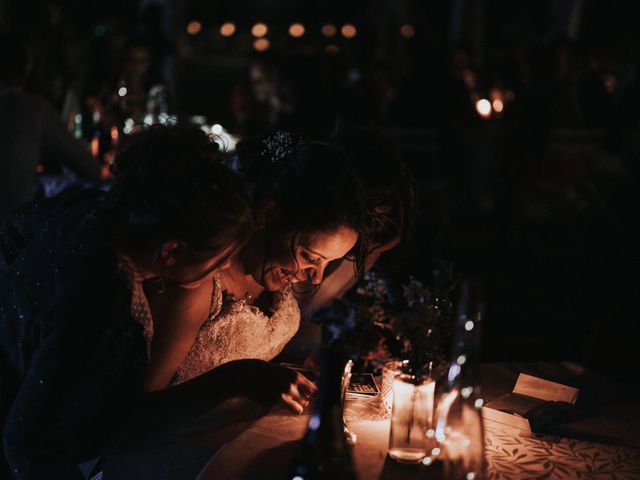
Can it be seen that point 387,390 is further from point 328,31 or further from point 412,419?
point 328,31

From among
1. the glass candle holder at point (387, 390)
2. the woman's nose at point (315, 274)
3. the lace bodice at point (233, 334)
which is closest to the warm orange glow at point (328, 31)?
the lace bodice at point (233, 334)

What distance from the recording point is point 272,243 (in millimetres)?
2141

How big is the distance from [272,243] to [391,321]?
0.74m

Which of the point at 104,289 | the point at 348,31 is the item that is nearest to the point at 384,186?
the point at 104,289

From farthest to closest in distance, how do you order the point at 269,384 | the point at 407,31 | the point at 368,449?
1. the point at 407,31
2. the point at 269,384
3. the point at 368,449

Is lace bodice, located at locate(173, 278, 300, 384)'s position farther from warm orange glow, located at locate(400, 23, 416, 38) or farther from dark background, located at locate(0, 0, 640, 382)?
warm orange glow, located at locate(400, 23, 416, 38)

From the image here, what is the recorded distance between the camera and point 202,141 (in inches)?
68.3

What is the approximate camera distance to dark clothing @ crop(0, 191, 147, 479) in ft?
4.99

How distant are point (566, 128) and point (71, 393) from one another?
20.6ft

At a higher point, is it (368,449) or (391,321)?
(391,321)

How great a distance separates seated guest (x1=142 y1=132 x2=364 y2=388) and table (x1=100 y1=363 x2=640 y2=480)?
8.8 inches

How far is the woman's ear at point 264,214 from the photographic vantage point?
83.7 inches

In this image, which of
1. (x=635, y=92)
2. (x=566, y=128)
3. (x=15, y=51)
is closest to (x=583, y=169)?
(x=566, y=128)

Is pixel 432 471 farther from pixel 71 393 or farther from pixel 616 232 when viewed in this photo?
pixel 616 232
